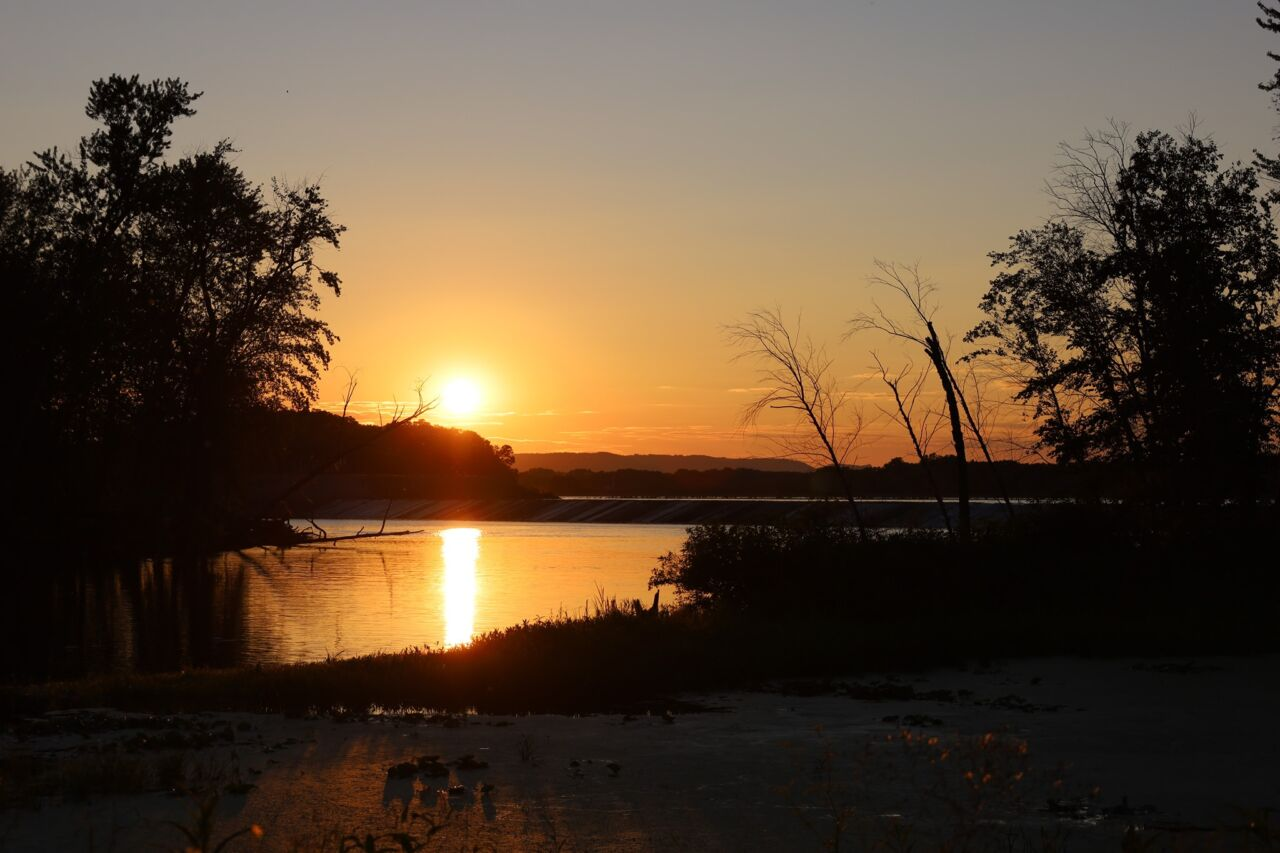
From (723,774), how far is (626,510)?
133m

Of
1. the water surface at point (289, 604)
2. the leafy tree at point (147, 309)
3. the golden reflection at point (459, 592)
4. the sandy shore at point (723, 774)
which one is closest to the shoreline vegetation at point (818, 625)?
the sandy shore at point (723, 774)

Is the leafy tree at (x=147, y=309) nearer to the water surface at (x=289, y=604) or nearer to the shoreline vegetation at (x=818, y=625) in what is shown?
the water surface at (x=289, y=604)

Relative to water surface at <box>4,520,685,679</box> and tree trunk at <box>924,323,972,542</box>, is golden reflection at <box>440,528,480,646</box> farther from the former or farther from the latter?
tree trunk at <box>924,323,972,542</box>

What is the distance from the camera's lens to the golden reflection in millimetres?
33125

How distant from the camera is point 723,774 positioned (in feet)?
40.8

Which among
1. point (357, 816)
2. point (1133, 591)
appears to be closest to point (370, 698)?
point (357, 816)

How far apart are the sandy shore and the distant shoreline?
6947cm

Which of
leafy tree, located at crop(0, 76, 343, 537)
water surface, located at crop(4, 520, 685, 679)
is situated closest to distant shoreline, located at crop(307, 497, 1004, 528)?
water surface, located at crop(4, 520, 685, 679)

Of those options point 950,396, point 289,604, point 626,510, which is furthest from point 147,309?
point 626,510

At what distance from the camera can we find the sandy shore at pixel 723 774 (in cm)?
980

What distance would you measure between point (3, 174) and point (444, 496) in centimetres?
Answer: 13955

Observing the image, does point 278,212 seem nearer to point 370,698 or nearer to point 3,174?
point 3,174

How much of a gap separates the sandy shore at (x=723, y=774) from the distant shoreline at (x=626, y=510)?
69.5m

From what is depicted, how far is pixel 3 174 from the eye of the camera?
4916 cm
